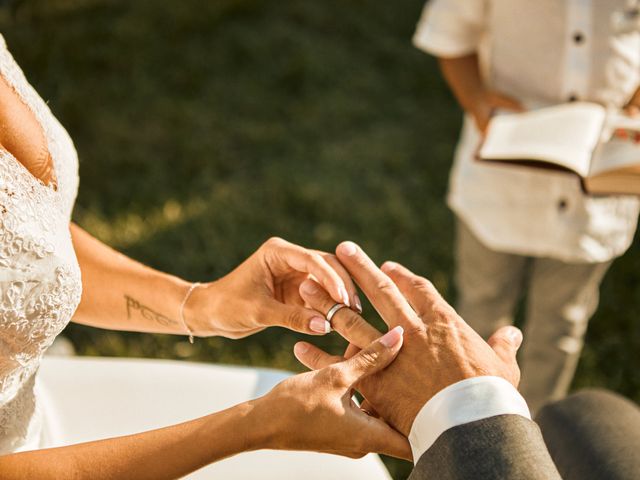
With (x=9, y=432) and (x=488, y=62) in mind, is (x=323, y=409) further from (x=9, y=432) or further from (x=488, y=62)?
(x=488, y=62)

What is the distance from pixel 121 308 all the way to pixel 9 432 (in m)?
0.36

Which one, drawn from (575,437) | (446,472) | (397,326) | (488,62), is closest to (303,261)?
(397,326)

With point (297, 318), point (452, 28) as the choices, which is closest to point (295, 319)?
point (297, 318)

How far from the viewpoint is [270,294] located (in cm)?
145

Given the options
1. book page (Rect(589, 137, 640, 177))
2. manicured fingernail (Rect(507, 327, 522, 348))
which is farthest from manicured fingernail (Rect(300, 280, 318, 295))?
book page (Rect(589, 137, 640, 177))

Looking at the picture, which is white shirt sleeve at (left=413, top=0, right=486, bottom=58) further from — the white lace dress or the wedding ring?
the white lace dress

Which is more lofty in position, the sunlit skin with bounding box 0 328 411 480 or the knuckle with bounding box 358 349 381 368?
the knuckle with bounding box 358 349 381 368

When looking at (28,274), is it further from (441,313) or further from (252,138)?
(252,138)

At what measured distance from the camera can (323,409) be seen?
1099 mm

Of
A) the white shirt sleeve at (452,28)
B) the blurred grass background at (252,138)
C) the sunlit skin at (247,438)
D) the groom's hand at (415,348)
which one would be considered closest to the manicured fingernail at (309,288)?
the groom's hand at (415,348)

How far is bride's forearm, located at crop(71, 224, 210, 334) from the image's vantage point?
1.54 m

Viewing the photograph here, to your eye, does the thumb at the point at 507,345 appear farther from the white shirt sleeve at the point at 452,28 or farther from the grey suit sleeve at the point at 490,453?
the white shirt sleeve at the point at 452,28

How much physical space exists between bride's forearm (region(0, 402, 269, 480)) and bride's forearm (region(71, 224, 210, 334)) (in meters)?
0.42

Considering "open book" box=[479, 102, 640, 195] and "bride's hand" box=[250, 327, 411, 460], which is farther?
"open book" box=[479, 102, 640, 195]
